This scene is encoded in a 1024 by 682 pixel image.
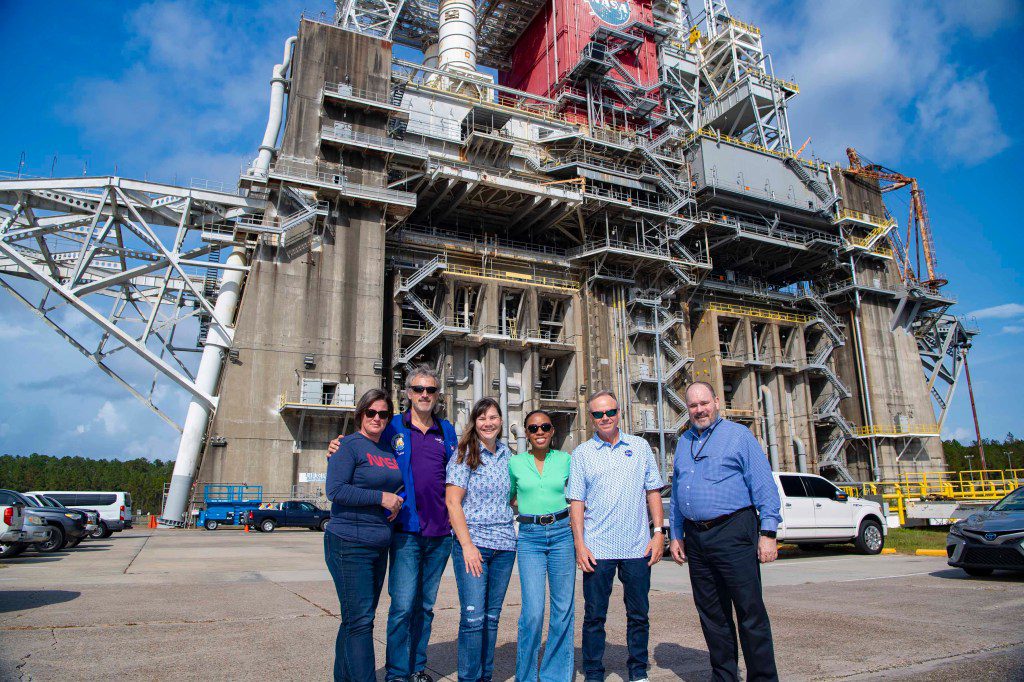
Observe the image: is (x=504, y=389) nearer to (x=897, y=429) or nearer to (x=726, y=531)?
(x=897, y=429)

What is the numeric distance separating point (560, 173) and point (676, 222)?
8220mm

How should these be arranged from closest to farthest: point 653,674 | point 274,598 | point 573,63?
1. point 653,674
2. point 274,598
3. point 573,63

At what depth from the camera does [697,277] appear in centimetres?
4388

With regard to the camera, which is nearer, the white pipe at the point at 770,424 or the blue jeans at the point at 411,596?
the blue jeans at the point at 411,596

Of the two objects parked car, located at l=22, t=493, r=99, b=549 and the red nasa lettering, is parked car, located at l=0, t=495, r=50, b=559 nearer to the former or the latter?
parked car, located at l=22, t=493, r=99, b=549

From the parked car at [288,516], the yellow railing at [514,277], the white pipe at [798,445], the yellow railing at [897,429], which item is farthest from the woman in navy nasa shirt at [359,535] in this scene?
the yellow railing at [897,429]

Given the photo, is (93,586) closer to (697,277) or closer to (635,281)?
(635,281)

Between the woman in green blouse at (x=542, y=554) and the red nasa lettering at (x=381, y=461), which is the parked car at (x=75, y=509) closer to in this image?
the red nasa lettering at (x=381, y=461)

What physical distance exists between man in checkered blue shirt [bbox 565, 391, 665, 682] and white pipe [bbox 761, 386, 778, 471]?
137 feet

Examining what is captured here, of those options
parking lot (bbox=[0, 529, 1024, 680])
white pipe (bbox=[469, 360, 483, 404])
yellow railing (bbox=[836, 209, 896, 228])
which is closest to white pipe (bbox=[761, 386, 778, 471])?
yellow railing (bbox=[836, 209, 896, 228])

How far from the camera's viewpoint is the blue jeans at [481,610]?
194 inches

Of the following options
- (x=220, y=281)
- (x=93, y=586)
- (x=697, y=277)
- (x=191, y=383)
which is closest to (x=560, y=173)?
(x=697, y=277)

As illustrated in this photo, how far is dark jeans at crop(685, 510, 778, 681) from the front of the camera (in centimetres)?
492

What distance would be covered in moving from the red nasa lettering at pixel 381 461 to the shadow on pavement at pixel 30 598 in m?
6.23
